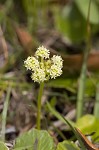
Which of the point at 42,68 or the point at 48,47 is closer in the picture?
the point at 42,68

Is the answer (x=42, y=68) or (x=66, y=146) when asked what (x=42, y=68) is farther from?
(x=66, y=146)

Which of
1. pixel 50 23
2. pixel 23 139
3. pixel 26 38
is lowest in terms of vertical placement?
pixel 23 139

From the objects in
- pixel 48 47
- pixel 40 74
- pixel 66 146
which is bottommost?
pixel 66 146

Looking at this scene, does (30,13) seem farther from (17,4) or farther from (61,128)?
(61,128)

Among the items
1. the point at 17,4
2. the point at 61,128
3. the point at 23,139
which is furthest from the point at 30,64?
the point at 17,4

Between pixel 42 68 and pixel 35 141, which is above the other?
pixel 42 68

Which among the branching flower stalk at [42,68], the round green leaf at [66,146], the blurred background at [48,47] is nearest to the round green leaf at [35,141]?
the round green leaf at [66,146]

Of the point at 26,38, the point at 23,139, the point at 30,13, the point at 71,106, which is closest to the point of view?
the point at 23,139

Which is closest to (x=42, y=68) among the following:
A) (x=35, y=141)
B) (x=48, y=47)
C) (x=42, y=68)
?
(x=42, y=68)

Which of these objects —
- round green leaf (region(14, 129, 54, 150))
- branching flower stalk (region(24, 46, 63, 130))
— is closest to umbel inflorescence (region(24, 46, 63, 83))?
branching flower stalk (region(24, 46, 63, 130))

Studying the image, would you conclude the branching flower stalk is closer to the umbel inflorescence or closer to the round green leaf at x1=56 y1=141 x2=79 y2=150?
the umbel inflorescence

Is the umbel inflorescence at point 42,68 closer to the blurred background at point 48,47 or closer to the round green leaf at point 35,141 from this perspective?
the round green leaf at point 35,141
